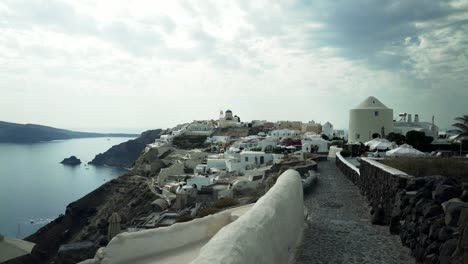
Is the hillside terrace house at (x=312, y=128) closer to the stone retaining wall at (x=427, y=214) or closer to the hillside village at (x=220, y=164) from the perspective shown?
the hillside village at (x=220, y=164)

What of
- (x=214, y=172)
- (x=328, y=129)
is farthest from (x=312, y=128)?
(x=214, y=172)

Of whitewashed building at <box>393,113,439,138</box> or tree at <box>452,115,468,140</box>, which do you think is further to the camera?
whitewashed building at <box>393,113,439,138</box>

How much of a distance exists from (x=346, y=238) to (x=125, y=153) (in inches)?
4657

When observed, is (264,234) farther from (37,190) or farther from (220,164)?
(37,190)

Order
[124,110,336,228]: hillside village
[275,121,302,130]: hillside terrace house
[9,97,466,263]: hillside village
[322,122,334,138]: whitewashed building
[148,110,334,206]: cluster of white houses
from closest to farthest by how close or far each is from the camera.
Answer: [124,110,336,228]: hillside village
[9,97,466,263]: hillside village
[148,110,334,206]: cluster of white houses
[322,122,334,138]: whitewashed building
[275,121,302,130]: hillside terrace house

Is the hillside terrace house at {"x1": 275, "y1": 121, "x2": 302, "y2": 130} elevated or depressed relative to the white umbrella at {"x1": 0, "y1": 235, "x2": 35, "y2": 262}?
elevated

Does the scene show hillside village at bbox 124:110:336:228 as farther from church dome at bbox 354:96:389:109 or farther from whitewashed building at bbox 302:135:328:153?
church dome at bbox 354:96:389:109

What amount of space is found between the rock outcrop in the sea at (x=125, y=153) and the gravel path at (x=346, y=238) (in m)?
106

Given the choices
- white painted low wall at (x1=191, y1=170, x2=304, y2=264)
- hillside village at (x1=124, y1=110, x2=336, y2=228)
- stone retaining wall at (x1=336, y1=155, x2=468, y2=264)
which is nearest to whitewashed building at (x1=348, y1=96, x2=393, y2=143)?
hillside village at (x1=124, y1=110, x2=336, y2=228)

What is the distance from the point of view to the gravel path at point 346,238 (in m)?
5.99

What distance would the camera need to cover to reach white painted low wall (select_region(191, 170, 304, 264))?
3218 mm

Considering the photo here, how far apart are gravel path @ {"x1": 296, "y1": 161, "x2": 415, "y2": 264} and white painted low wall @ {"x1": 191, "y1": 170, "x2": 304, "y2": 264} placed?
36 centimetres

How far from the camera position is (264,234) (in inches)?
169

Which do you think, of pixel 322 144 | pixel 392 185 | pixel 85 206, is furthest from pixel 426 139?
pixel 85 206
